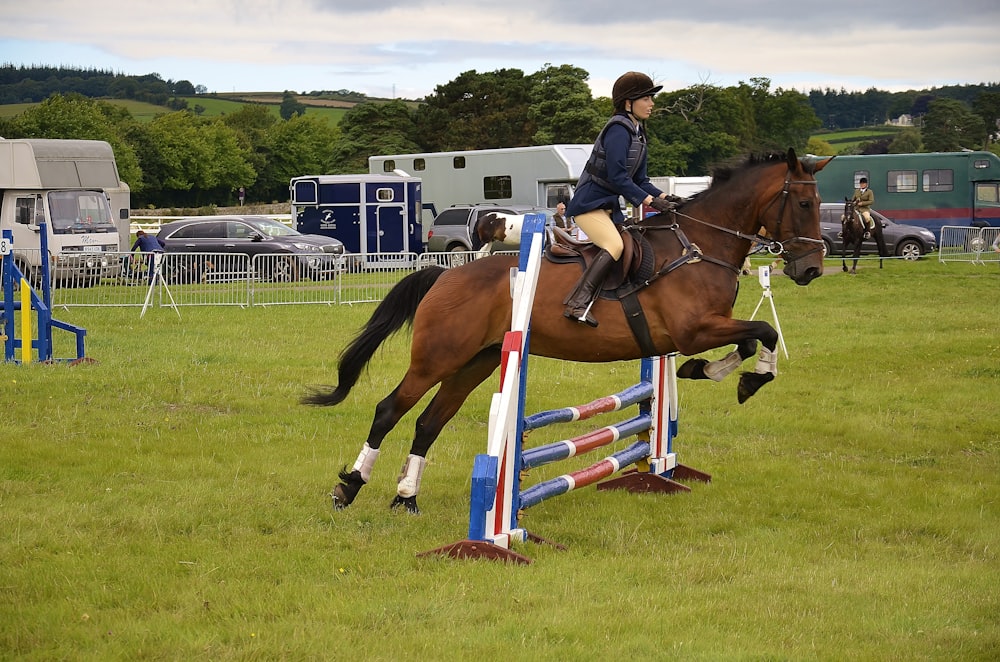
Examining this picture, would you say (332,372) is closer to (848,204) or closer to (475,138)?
(848,204)

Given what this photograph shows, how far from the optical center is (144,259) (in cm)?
2209

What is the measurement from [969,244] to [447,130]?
42.7 meters

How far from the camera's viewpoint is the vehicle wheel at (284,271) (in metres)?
22.7

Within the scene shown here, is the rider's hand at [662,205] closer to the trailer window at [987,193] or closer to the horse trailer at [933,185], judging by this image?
the horse trailer at [933,185]

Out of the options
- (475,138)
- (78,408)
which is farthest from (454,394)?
(475,138)

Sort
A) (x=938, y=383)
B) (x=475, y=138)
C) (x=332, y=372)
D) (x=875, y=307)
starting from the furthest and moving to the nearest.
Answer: (x=475, y=138)
(x=875, y=307)
(x=332, y=372)
(x=938, y=383)

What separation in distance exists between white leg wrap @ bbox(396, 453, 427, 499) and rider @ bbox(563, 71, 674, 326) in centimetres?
141

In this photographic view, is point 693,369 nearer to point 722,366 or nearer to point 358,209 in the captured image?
point 722,366

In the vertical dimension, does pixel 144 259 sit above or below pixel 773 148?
below

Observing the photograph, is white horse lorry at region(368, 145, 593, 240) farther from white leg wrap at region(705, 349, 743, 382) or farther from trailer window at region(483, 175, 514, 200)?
white leg wrap at region(705, 349, 743, 382)

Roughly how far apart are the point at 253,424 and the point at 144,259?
12.9m

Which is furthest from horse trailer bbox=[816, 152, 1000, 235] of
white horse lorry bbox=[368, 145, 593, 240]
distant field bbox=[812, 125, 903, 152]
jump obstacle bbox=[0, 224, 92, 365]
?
distant field bbox=[812, 125, 903, 152]

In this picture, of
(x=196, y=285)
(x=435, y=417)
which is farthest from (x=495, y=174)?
(x=435, y=417)

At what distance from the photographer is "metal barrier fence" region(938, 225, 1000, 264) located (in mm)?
31156
